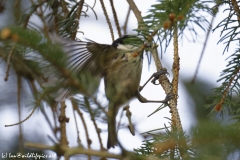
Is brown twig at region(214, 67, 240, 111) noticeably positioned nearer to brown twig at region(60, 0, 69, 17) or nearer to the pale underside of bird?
the pale underside of bird

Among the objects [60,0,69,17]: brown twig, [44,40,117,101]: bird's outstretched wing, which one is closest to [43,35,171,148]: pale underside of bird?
[44,40,117,101]: bird's outstretched wing

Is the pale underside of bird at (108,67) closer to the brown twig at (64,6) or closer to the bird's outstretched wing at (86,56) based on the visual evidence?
the bird's outstretched wing at (86,56)

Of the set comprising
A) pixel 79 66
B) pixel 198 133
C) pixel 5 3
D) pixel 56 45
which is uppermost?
pixel 5 3

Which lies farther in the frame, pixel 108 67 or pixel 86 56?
pixel 108 67

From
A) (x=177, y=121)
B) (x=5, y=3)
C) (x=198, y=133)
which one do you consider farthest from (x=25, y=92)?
(x=198, y=133)

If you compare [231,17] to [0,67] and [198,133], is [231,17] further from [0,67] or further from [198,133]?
[0,67]

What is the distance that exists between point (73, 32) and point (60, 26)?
90 mm

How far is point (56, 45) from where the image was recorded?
40.8 inches

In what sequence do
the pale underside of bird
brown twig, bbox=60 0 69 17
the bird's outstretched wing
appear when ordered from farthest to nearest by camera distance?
brown twig, bbox=60 0 69 17
the bird's outstretched wing
the pale underside of bird

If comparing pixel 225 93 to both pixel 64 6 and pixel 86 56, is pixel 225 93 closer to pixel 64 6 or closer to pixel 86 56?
pixel 86 56

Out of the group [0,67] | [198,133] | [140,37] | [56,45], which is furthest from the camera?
[0,67]

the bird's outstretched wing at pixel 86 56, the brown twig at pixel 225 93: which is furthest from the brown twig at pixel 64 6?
the brown twig at pixel 225 93

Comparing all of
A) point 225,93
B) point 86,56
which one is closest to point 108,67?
point 86,56

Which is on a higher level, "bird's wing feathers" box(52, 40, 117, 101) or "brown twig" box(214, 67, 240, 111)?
"bird's wing feathers" box(52, 40, 117, 101)
